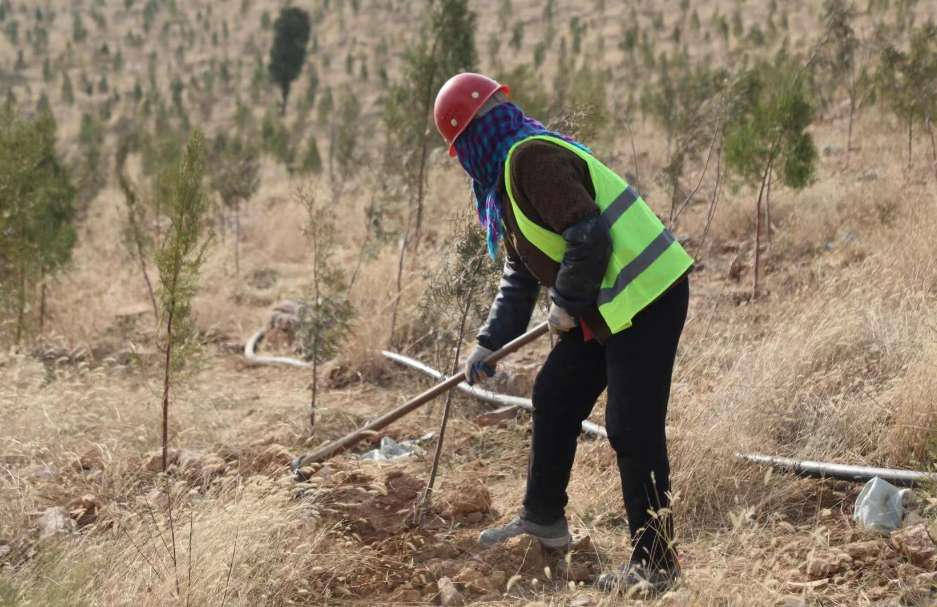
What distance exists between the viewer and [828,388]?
404 cm

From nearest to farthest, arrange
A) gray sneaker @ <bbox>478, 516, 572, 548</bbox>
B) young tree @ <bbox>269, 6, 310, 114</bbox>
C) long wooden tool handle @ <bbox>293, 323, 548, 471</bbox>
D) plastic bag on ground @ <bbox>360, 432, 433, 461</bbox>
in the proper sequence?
long wooden tool handle @ <bbox>293, 323, 548, 471</bbox>
gray sneaker @ <bbox>478, 516, 572, 548</bbox>
plastic bag on ground @ <bbox>360, 432, 433, 461</bbox>
young tree @ <bbox>269, 6, 310, 114</bbox>

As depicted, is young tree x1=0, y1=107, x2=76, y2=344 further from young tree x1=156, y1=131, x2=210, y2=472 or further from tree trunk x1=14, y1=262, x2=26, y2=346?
young tree x1=156, y1=131, x2=210, y2=472

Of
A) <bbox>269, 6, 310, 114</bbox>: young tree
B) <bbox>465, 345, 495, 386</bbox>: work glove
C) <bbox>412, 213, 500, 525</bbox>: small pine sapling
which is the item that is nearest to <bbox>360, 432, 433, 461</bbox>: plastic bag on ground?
<bbox>412, 213, 500, 525</bbox>: small pine sapling

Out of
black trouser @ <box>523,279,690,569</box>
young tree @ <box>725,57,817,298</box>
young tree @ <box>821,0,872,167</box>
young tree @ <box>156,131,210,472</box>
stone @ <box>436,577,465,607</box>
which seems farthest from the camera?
young tree @ <box>821,0,872,167</box>

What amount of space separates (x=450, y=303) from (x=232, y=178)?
8.09 metres

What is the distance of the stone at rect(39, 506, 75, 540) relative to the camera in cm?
322

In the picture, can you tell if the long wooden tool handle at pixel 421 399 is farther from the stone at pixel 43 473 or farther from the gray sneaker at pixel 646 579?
the stone at pixel 43 473

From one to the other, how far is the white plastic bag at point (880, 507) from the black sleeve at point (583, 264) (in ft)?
4.23

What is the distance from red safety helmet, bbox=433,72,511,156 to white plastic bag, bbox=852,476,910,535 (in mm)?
1830

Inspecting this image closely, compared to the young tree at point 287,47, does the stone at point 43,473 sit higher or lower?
lower

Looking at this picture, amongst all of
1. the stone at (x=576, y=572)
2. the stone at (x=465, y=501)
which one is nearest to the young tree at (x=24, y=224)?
the stone at (x=465, y=501)

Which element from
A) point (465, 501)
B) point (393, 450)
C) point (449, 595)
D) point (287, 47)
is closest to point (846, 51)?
point (393, 450)

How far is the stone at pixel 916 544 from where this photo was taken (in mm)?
2725

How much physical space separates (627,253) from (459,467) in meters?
1.81
